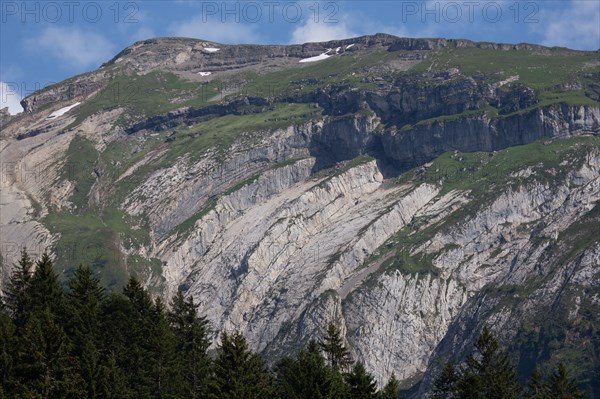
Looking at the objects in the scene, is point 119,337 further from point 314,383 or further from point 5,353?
point 314,383

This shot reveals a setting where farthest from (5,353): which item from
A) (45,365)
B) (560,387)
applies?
(560,387)

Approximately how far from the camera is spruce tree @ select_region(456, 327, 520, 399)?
90875 millimetres

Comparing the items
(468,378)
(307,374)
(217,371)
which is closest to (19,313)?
(217,371)

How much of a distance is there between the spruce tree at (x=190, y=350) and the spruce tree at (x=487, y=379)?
20.8 metres

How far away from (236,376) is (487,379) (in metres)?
23.6

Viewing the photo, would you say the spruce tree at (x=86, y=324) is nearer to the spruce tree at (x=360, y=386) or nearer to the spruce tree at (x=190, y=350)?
the spruce tree at (x=190, y=350)

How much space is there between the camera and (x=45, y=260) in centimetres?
9688

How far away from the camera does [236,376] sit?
83.4 metres

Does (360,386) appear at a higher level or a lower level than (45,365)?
lower

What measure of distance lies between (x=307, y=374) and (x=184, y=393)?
11.0 metres

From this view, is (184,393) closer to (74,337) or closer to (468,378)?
(74,337)

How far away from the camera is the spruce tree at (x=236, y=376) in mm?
82062

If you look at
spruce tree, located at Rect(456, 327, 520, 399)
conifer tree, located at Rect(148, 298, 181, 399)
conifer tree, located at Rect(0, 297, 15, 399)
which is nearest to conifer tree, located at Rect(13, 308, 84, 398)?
conifer tree, located at Rect(0, 297, 15, 399)

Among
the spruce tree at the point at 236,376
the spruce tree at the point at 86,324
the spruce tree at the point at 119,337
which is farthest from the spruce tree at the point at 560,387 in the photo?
the spruce tree at the point at 86,324
